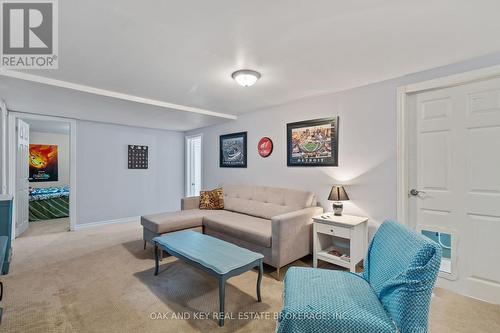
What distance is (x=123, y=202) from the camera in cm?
514

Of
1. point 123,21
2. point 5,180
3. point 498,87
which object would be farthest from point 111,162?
point 498,87

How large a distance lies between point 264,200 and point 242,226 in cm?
80

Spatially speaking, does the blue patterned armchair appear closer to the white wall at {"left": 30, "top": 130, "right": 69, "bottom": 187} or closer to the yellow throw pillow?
the yellow throw pillow

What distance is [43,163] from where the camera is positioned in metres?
6.61

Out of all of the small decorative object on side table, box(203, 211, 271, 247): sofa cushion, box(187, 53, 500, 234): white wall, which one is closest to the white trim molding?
box(187, 53, 500, 234): white wall

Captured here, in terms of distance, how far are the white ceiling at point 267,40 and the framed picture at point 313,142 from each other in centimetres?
60

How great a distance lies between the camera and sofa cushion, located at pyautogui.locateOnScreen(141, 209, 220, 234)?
3.17 metres

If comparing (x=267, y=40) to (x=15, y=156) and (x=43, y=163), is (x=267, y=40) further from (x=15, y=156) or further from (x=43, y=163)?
(x=43, y=163)

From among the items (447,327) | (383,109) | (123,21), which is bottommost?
(447,327)

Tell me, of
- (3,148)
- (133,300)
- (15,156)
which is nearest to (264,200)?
(133,300)

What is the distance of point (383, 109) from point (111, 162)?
5055 mm

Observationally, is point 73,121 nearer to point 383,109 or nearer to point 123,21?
point 123,21

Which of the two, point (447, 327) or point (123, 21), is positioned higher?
point (123, 21)

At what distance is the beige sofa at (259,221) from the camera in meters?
2.63
